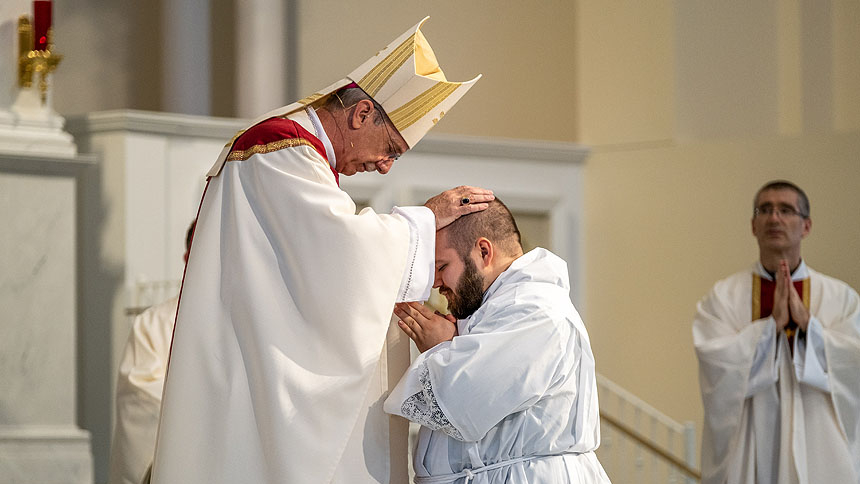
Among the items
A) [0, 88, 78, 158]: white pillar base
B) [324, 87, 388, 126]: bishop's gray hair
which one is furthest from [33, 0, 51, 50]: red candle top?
[324, 87, 388, 126]: bishop's gray hair

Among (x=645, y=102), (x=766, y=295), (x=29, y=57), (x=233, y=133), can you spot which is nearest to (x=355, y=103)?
(x=29, y=57)

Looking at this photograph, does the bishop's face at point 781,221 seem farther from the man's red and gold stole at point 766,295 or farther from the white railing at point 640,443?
the white railing at point 640,443

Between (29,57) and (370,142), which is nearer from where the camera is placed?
(370,142)

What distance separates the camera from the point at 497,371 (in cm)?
367

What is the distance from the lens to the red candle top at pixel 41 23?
6891 mm

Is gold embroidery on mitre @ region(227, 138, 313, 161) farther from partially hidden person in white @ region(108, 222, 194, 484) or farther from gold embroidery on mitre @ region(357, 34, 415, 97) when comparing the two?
partially hidden person in white @ region(108, 222, 194, 484)

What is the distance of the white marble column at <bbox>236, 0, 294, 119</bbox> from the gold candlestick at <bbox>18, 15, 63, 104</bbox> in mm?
3227

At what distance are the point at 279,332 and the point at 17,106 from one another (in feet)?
12.9

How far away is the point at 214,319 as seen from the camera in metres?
3.74

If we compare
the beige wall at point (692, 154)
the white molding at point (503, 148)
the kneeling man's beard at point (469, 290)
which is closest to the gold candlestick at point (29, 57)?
the white molding at point (503, 148)

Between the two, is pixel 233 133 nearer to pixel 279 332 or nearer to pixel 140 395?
pixel 140 395

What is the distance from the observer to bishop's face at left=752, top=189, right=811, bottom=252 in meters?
7.43

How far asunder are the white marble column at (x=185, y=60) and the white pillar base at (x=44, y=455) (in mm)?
4105

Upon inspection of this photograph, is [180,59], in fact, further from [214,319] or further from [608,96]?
[214,319]
